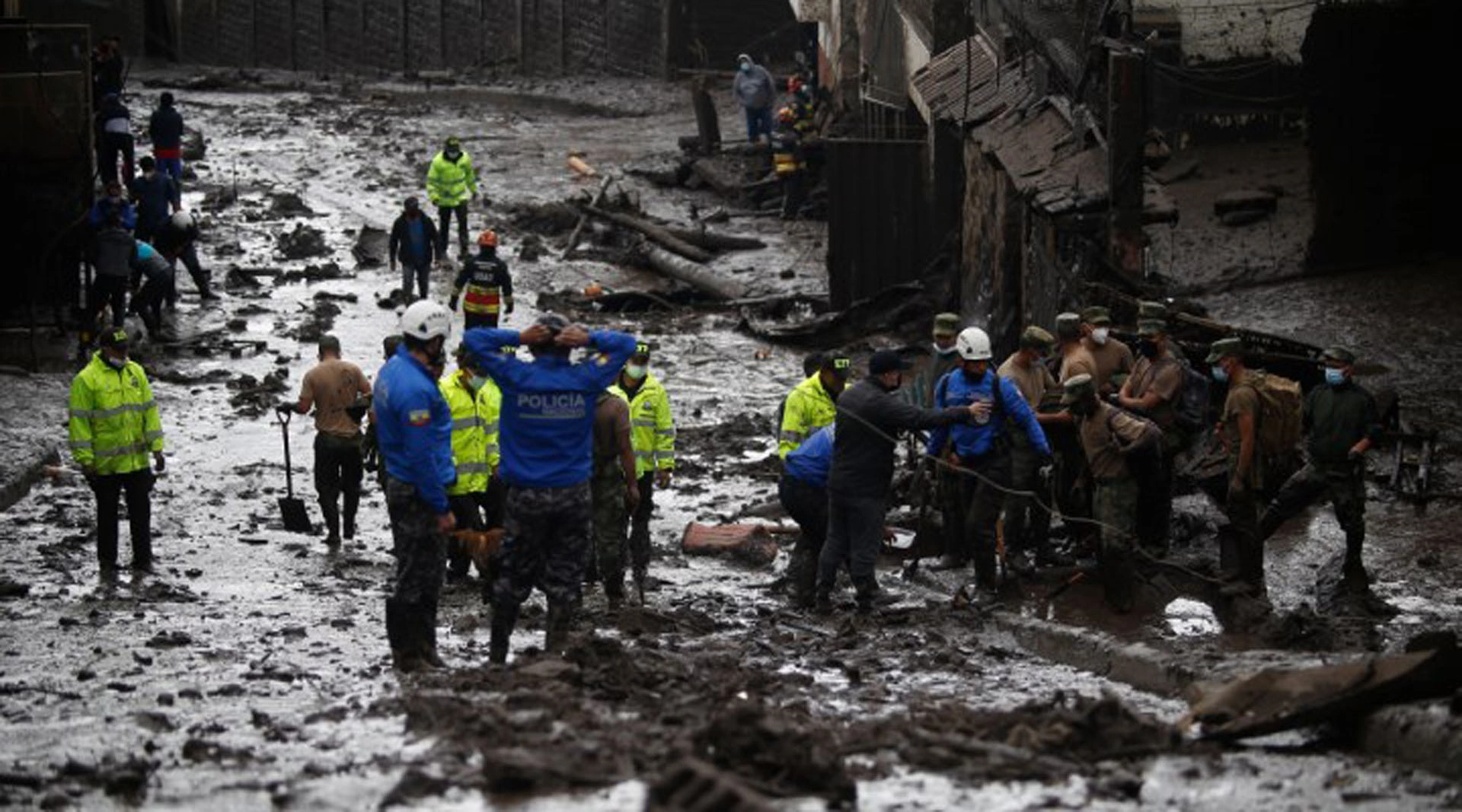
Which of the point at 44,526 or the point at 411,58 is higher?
the point at 411,58

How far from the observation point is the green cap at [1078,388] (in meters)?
14.3

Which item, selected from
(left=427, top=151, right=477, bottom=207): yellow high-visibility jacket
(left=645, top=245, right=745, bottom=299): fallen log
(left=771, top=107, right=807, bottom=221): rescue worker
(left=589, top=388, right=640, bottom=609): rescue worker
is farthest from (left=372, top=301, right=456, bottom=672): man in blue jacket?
(left=771, top=107, right=807, bottom=221): rescue worker

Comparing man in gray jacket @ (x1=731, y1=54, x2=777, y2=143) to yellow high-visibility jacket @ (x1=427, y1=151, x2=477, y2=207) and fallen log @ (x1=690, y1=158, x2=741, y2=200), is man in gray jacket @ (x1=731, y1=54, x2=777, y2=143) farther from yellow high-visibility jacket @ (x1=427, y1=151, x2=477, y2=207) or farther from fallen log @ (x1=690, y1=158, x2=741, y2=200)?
yellow high-visibility jacket @ (x1=427, y1=151, x2=477, y2=207)

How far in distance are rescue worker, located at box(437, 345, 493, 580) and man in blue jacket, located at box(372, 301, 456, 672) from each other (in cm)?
300

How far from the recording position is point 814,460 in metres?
14.6

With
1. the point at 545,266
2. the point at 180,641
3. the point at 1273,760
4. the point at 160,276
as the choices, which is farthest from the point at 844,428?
the point at 545,266

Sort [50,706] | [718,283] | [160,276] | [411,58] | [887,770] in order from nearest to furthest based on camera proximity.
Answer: [887,770], [50,706], [160,276], [718,283], [411,58]

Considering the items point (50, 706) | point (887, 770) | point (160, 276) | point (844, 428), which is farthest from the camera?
point (160, 276)

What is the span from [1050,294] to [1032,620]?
20.4 feet

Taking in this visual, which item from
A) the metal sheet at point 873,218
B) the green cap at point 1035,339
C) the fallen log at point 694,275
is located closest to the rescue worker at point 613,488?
the green cap at point 1035,339

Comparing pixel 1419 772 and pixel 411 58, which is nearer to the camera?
pixel 1419 772

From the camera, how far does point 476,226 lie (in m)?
31.7

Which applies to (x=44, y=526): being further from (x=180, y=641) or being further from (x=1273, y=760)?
(x=1273, y=760)

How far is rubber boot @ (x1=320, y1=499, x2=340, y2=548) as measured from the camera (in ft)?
55.6
